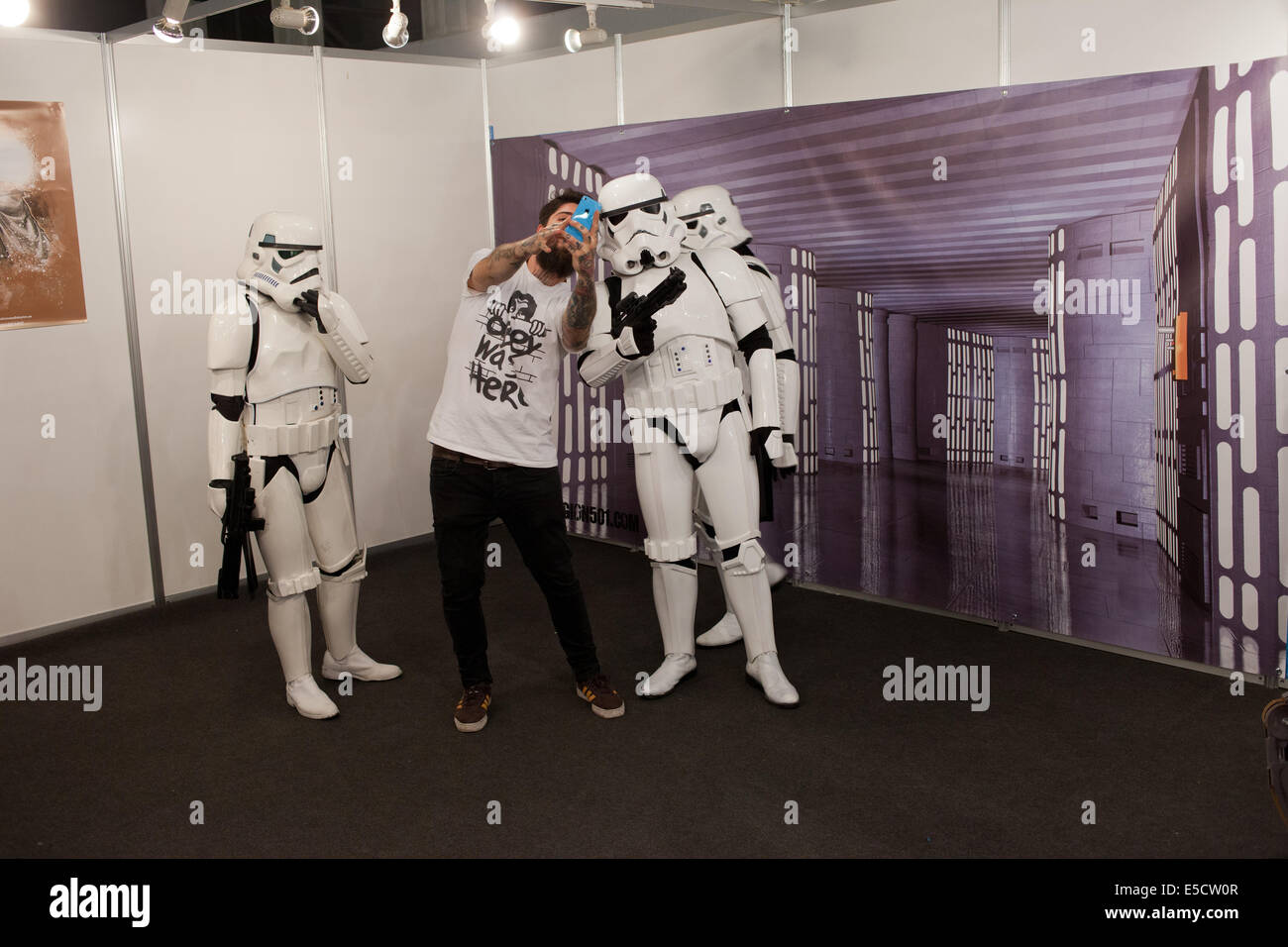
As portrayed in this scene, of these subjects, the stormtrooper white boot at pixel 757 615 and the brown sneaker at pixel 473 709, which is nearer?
the brown sneaker at pixel 473 709

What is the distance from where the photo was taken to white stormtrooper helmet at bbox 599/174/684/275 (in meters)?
3.13

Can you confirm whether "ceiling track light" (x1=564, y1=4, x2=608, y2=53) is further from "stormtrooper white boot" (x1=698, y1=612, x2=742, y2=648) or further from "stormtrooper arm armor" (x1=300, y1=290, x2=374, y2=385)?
"stormtrooper white boot" (x1=698, y1=612, x2=742, y2=648)

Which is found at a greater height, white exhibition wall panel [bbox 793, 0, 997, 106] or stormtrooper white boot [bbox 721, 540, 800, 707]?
white exhibition wall panel [bbox 793, 0, 997, 106]

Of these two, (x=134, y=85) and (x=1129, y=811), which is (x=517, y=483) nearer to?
(x=1129, y=811)

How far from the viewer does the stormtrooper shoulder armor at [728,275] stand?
3.30 meters

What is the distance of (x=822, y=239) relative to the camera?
427 cm

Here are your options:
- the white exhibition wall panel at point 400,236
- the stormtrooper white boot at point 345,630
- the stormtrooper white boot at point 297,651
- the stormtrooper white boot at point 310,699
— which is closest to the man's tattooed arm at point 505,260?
the stormtrooper white boot at point 345,630

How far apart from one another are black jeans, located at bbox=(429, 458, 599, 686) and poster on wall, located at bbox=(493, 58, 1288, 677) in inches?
69.4

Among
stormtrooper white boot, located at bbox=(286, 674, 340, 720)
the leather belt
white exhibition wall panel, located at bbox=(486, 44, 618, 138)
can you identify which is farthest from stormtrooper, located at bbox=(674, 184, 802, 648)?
white exhibition wall panel, located at bbox=(486, 44, 618, 138)

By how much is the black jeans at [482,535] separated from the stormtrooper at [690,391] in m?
0.36

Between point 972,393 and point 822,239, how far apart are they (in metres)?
0.92

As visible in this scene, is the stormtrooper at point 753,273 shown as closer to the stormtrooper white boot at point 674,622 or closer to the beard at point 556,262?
the stormtrooper white boot at point 674,622

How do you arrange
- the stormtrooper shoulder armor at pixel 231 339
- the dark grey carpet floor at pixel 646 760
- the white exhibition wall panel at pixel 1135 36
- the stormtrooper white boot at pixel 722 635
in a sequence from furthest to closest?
the stormtrooper white boot at pixel 722 635 < the white exhibition wall panel at pixel 1135 36 < the stormtrooper shoulder armor at pixel 231 339 < the dark grey carpet floor at pixel 646 760

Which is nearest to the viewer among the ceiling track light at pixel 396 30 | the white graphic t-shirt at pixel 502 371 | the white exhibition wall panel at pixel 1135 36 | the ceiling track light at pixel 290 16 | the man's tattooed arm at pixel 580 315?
the man's tattooed arm at pixel 580 315
